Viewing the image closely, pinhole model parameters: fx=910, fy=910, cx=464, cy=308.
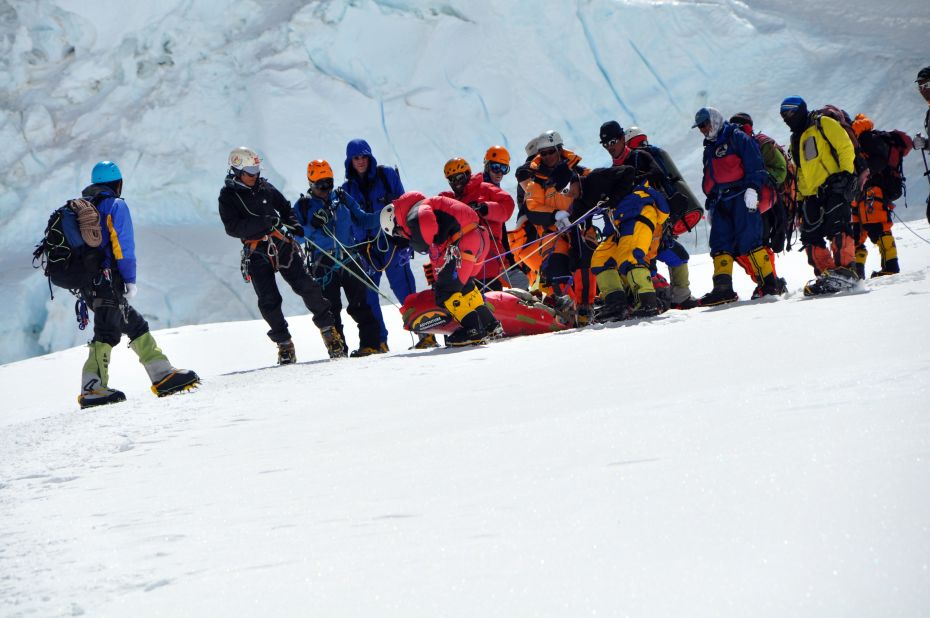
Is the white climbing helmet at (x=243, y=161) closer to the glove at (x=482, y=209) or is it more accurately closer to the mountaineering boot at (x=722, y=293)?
the glove at (x=482, y=209)

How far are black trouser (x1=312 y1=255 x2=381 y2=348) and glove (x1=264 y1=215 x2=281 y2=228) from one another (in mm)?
745

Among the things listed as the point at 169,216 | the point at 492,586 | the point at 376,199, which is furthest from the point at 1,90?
the point at 492,586

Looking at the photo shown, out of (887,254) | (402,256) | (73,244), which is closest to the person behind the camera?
(73,244)

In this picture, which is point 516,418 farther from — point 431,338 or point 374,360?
point 431,338

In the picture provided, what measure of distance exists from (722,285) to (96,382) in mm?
4229

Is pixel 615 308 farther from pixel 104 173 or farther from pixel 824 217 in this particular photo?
pixel 104 173

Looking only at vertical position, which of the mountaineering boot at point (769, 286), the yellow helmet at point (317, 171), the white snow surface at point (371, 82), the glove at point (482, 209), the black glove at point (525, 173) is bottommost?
the mountaineering boot at point (769, 286)

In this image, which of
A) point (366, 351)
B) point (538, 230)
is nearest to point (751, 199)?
point (538, 230)

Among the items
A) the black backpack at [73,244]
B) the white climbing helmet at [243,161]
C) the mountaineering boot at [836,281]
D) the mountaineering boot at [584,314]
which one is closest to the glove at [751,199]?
the mountaineering boot at [836,281]

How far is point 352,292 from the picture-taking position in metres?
7.25

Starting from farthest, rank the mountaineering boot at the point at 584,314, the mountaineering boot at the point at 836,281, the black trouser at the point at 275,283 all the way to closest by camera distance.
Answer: the mountaineering boot at the point at 584,314
the black trouser at the point at 275,283
the mountaineering boot at the point at 836,281

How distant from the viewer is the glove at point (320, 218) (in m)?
7.07

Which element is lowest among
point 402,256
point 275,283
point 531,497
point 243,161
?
point 531,497

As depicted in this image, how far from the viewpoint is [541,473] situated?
2070mm
